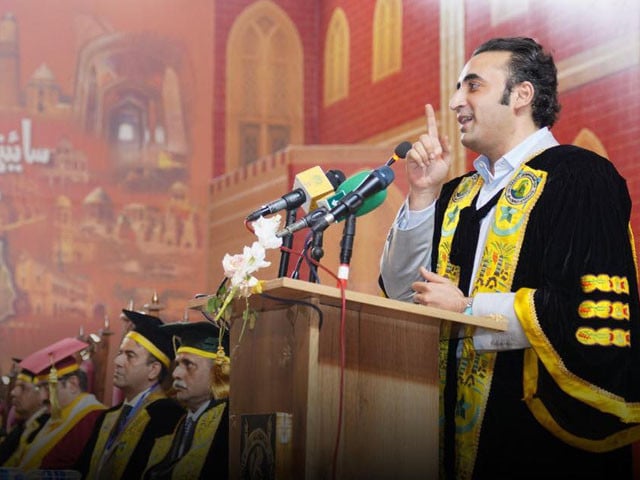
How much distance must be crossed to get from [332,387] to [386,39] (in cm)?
718

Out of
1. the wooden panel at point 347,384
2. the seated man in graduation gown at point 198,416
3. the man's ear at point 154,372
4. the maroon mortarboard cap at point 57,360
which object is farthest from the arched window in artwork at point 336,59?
the wooden panel at point 347,384

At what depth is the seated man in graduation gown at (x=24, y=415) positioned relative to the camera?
22.8ft

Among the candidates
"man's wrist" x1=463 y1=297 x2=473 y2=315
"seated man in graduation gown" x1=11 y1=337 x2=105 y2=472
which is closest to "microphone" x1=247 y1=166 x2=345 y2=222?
"man's wrist" x1=463 y1=297 x2=473 y2=315

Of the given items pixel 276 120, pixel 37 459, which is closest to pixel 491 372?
pixel 37 459

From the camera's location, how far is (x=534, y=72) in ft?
10.6

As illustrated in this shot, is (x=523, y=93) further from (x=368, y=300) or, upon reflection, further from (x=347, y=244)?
(x=368, y=300)

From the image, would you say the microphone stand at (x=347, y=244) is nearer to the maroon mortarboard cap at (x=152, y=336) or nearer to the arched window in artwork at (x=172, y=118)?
the maroon mortarboard cap at (x=152, y=336)

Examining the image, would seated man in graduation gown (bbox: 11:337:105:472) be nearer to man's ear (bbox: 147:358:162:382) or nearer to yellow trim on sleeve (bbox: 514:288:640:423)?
man's ear (bbox: 147:358:162:382)

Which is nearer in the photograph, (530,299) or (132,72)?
(530,299)

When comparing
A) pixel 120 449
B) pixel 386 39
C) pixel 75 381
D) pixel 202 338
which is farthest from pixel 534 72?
pixel 386 39

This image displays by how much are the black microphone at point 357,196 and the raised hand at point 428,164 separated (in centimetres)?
37

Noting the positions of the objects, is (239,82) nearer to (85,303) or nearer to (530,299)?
(85,303)

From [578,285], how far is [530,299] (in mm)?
157

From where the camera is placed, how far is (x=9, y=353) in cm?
888
